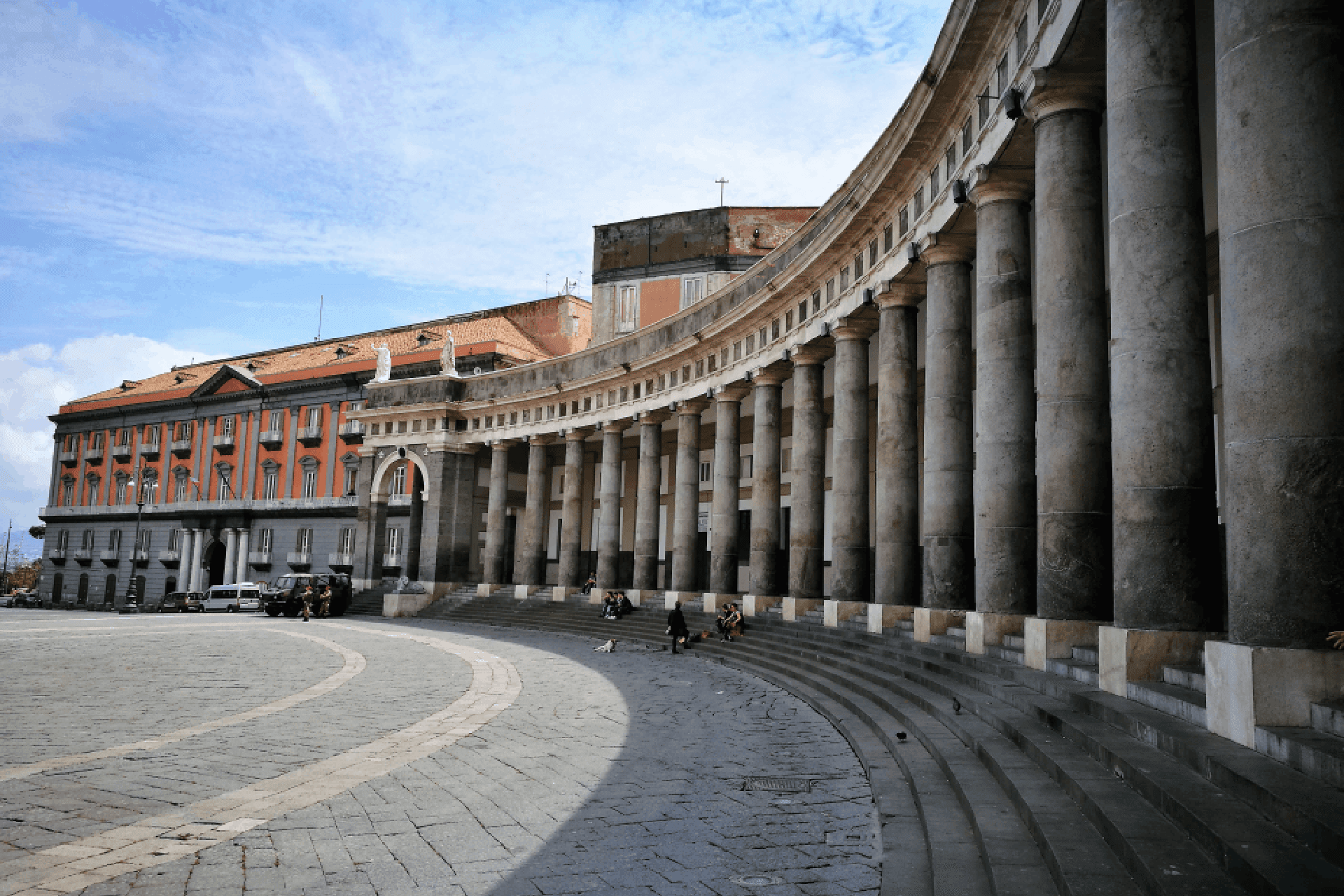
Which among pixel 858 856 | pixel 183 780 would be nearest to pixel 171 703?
pixel 183 780

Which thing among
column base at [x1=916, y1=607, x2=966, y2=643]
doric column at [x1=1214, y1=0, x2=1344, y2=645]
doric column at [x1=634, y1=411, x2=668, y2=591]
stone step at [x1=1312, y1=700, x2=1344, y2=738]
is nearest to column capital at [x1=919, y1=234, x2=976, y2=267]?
column base at [x1=916, y1=607, x2=966, y2=643]

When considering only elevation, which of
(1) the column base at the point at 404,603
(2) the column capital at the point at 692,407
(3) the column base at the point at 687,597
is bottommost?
(1) the column base at the point at 404,603

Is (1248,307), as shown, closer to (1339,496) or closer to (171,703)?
(1339,496)

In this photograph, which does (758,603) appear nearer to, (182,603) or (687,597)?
(687,597)

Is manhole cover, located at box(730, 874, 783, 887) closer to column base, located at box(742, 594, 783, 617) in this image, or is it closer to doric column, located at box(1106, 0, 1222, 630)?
doric column, located at box(1106, 0, 1222, 630)

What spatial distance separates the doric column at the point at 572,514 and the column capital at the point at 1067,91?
24.7 metres

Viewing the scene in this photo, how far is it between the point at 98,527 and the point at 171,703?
60272 mm

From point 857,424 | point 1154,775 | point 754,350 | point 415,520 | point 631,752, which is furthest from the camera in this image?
point 415,520

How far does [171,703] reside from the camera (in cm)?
1202

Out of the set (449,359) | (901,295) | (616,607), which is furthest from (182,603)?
(901,295)

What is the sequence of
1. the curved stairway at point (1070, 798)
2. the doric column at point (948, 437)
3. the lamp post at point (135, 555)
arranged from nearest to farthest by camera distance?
the curved stairway at point (1070, 798)
the doric column at point (948, 437)
the lamp post at point (135, 555)

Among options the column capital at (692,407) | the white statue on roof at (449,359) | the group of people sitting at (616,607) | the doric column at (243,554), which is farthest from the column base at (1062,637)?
the doric column at (243,554)

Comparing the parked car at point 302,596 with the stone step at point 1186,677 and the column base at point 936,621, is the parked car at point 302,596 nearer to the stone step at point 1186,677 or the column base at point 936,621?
the column base at point 936,621

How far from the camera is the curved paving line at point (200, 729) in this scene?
8.03 metres
